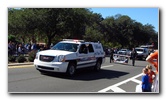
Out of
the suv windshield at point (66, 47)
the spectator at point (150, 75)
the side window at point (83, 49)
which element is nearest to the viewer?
the spectator at point (150, 75)

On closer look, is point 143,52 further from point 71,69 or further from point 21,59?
point 71,69

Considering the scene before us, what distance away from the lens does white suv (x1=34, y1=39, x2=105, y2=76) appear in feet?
36.1

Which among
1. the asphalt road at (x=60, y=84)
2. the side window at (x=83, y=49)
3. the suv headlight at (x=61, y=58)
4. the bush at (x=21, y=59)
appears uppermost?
the side window at (x=83, y=49)

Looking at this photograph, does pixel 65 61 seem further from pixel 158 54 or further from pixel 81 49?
pixel 158 54

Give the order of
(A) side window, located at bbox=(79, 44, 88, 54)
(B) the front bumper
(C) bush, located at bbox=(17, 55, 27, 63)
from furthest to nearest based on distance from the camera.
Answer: (C) bush, located at bbox=(17, 55, 27, 63)
(A) side window, located at bbox=(79, 44, 88, 54)
(B) the front bumper

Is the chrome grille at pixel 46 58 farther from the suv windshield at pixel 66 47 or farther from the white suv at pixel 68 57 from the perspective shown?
the suv windshield at pixel 66 47

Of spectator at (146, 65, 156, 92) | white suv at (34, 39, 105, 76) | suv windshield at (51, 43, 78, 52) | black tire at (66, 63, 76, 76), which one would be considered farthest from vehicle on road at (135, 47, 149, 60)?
spectator at (146, 65, 156, 92)

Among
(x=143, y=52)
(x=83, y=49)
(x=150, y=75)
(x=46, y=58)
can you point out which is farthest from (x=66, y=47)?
(x=143, y=52)

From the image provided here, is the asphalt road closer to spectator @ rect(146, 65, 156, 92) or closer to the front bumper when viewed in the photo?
the front bumper

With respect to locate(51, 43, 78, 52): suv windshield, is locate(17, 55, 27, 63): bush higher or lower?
lower

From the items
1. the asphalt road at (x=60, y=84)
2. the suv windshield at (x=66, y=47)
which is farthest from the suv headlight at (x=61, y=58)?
the suv windshield at (x=66, y=47)

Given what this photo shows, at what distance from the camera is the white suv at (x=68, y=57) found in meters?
11.0
